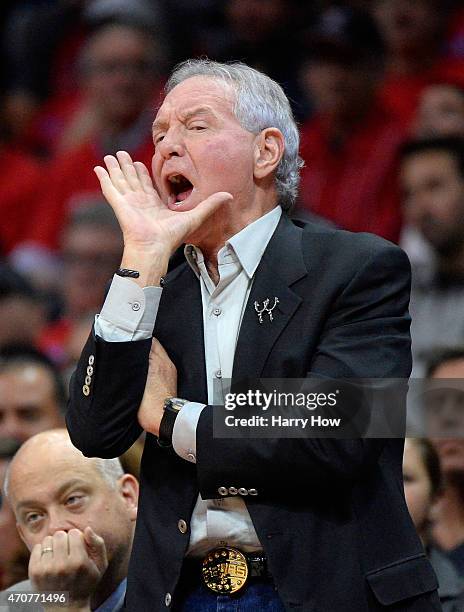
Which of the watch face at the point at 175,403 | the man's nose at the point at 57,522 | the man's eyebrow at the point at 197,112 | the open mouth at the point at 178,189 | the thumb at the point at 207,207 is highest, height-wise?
the man's eyebrow at the point at 197,112

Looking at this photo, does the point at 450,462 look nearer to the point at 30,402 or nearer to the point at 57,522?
the point at 57,522

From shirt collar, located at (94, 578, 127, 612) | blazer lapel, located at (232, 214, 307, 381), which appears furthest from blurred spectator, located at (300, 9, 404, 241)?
blazer lapel, located at (232, 214, 307, 381)

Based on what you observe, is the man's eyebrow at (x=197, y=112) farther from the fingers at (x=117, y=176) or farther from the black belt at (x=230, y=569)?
the black belt at (x=230, y=569)

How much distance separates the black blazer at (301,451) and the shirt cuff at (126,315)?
0.06 ft

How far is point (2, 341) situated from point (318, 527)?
291 cm

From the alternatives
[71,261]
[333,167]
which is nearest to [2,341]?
[71,261]

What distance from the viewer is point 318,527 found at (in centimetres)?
199

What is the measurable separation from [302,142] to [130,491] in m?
2.43

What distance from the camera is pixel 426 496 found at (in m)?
3.00

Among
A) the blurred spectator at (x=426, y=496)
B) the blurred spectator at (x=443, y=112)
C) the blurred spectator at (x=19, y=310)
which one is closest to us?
the blurred spectator at (x=426, y=496)

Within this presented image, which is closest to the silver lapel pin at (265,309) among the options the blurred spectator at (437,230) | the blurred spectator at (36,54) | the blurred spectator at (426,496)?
the blurred spectator at (426,496)

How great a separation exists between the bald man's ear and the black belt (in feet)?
2.24

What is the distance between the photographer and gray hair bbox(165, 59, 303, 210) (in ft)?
7.48

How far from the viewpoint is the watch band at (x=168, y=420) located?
2.03 metres
